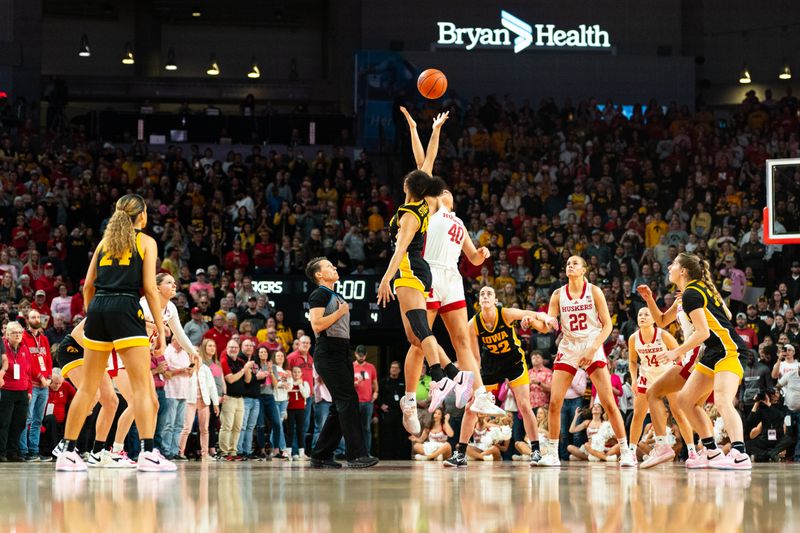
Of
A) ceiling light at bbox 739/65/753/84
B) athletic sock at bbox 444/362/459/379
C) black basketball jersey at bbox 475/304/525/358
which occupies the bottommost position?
athletic sock at bbox 444/362/459/379

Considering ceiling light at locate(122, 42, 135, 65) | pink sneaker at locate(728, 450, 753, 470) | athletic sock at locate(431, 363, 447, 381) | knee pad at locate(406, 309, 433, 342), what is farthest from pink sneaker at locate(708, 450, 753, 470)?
ceiling light at locate(122, 42, 135, 65)

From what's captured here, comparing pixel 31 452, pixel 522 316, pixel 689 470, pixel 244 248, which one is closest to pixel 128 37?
pixel 244 248

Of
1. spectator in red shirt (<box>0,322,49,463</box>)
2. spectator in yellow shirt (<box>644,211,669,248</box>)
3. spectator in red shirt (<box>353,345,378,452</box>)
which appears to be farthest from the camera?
spectator in yellow shirt (<box>644,211,669,248</box>)

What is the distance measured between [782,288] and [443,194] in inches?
474

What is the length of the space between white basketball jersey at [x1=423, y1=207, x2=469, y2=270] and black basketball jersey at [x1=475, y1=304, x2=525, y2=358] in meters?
2.27

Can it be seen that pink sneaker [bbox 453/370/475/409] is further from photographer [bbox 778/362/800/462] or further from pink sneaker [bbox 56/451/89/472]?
photographer [bbox 778/362/800/462]

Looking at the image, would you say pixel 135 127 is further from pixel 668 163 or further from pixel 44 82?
pixel 668 163

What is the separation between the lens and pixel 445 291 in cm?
1044

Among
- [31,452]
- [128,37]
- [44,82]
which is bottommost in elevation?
[31,452]

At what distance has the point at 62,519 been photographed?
532cm

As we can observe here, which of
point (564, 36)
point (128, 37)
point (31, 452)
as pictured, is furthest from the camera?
point (128, 37)

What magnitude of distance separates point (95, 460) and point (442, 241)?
3997mm

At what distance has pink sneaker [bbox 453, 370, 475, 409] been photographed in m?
9.69

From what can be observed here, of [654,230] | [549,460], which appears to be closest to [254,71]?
[654,230]
